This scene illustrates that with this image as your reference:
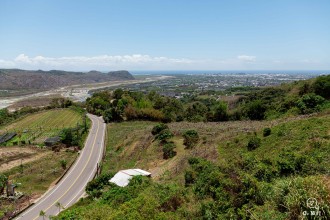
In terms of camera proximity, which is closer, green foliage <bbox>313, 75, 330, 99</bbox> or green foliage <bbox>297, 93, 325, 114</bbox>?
green foliage <bbox>297, 93, 325, 114</bbox>

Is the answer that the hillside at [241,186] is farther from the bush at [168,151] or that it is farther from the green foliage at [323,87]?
the green foliage at [323,87]

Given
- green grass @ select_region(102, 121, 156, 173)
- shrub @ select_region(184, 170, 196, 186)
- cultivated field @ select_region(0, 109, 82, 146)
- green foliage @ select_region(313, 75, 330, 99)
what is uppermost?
green foliage @ select_region(313, 75, 330, 99)

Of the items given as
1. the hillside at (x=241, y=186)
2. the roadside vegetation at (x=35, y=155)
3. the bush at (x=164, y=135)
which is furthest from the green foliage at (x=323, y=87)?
the roadside vegetation at (x=35, y=155)

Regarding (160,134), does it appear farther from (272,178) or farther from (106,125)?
(106,125)

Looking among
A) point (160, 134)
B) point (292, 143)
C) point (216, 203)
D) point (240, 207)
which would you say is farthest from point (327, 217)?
point (160, 134)

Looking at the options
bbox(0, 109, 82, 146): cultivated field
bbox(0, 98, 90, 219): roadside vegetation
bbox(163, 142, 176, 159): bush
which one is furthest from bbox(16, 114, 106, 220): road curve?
bbox(0, 109, 82, 146): cultivated field

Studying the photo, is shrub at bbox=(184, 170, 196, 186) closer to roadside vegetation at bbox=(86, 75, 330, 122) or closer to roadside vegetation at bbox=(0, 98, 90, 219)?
roadside vegetation at bbox=(0, 98, 90, 219)
